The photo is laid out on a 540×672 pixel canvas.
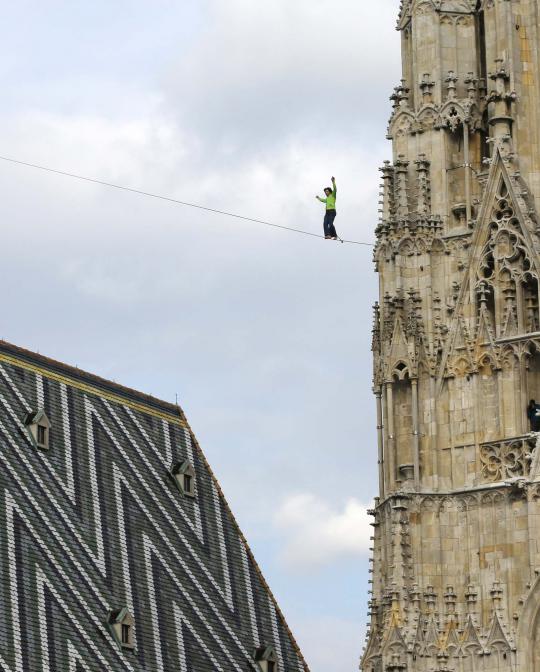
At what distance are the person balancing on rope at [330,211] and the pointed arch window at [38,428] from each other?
6266mm

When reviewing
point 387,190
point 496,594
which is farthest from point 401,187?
point 496,594

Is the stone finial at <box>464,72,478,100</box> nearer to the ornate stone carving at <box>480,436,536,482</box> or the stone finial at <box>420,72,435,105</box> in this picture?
the stone finial at <box>420,72,435,105</box>

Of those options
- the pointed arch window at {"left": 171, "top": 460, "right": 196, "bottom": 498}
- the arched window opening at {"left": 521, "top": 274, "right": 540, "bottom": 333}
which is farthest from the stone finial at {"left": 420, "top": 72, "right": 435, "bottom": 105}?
the pointed arch window at {"left": 171, "top": 460, "right": 196, "bottom": 498}

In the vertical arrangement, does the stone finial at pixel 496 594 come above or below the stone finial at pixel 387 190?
below

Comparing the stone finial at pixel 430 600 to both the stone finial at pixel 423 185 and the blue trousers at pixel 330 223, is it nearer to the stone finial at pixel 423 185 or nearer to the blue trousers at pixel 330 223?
the stone finial at pixel 423 185

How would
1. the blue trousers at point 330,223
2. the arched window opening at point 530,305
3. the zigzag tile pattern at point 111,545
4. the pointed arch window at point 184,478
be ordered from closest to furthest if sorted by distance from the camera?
the zigzag tile pattern at point 111,545 → the arched window opening at point 530,305 → the blue trousers at point 330,223 → the pointed arch window at point 184,478

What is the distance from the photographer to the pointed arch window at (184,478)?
49.7 meters

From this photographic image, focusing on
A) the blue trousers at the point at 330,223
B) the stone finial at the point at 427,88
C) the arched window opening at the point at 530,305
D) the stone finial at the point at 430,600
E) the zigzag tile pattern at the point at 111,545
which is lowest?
the stone finial at the point at 430,600

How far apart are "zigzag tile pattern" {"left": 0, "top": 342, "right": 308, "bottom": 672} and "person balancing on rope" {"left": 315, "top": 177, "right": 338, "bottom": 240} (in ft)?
20.3

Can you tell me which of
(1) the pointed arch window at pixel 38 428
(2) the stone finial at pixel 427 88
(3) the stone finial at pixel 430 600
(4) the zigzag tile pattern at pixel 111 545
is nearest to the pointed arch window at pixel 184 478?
(4) the zigzag tile pattern at pixel 111 545

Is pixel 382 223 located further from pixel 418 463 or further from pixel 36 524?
pixel 36 524

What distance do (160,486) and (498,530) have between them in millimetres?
8322

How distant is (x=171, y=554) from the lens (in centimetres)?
4741

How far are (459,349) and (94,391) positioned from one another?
8.38 metres
